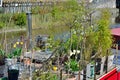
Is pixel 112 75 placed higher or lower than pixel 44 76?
lower

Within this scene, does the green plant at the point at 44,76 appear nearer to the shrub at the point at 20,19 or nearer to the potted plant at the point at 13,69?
the potted plant at the point at 13,69

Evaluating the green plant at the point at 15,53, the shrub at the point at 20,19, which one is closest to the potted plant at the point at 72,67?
the green plant at the point at 15,53

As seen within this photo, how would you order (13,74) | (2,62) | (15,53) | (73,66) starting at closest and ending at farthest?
(13,74)
(73,66)
(2,62)
(15,53)

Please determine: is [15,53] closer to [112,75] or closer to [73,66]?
[73,66]

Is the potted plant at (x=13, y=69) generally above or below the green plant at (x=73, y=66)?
above

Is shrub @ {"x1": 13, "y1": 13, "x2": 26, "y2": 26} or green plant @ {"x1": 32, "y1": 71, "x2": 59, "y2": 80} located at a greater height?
green plant @ {"x1": 32, "y1": 71, "x2": 59, "y2": 80}

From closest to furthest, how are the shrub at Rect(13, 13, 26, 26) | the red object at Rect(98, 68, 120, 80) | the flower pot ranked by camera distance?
the flower pot < the red object at Rect(98, 68, 120, 80) < the shrub at Rect(13, 13, 26, 26)

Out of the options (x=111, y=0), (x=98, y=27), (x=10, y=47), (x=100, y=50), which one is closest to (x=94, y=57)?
(x=100, y=50)

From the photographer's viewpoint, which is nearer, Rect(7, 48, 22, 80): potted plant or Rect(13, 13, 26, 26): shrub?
Rect(7, 48, 22, 80): potted plant

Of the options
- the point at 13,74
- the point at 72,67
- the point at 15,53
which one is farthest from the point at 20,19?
the point at 13,74

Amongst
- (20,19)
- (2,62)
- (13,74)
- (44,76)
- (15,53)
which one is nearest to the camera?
(13,74)

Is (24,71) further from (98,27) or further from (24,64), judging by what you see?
(98,27)

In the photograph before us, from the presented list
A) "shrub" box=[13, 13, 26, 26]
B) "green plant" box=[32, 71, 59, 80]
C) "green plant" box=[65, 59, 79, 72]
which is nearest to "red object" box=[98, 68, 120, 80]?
"green plant" box=[65, 59, 79, 72]

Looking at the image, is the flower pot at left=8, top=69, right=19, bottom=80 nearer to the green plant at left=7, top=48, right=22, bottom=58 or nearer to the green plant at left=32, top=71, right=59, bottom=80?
the green plant at left=32, top=71, right=59, bottom=80
